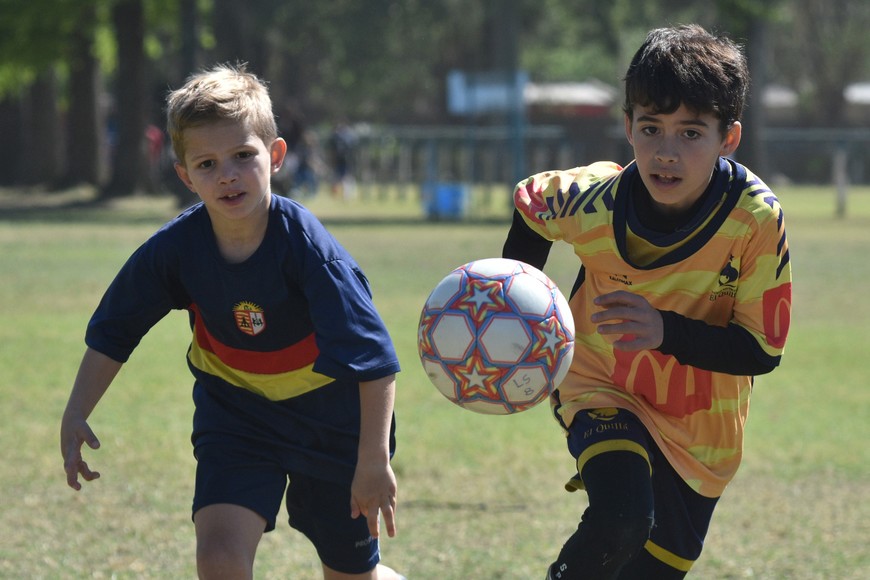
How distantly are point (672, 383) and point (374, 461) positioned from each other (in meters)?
1.03

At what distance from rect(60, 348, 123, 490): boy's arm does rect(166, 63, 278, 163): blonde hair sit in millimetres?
670

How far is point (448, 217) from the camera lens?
85.4 ft

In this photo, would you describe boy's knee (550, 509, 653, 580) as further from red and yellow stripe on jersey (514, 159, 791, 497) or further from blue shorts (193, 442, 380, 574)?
blue shorts (193, 442, 380, 574)

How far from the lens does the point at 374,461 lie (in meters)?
3.71

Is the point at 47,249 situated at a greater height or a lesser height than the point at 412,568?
lesser

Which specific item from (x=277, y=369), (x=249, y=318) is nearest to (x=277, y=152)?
(x=249, y=318)

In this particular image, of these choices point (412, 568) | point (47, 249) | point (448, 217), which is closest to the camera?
point (412, 568)

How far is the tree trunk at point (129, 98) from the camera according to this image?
102 ft

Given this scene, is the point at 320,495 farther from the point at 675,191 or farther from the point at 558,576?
the point at 675,191

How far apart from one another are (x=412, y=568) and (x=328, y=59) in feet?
199

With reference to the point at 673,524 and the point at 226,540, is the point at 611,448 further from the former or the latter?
the point at 226,540

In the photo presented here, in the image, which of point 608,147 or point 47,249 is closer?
point 47,249

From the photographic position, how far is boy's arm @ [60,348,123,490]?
3.91 metres

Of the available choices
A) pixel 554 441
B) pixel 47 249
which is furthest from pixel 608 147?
pixel 554 441
